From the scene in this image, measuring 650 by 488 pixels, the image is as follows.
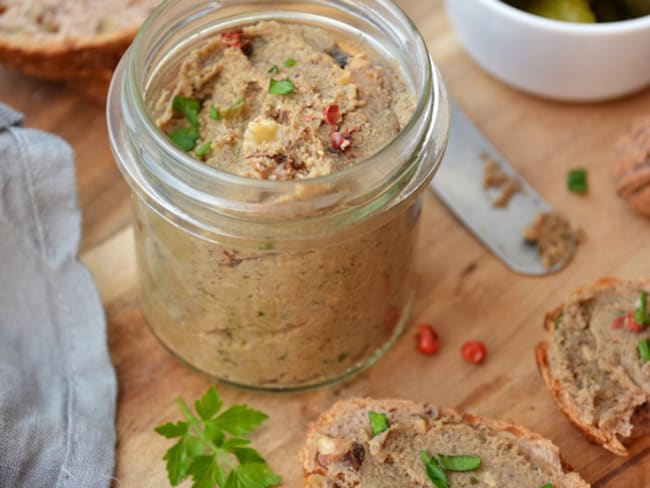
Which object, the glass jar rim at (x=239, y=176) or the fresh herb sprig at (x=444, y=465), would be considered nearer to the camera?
the glass jar rim at (x=239, y=176)

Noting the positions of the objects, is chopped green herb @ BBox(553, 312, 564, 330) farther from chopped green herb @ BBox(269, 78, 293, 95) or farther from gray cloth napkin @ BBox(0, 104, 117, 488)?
gray cloth napkin @ BBox(0, 104, 117, 488)

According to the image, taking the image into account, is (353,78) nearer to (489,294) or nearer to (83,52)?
(489,294)

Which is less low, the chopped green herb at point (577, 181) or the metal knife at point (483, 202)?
the chopped green herb at point (577, 181)

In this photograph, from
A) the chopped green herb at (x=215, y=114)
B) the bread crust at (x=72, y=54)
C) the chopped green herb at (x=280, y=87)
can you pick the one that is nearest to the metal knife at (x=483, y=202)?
the chopped green herb at (x=280, y=87)

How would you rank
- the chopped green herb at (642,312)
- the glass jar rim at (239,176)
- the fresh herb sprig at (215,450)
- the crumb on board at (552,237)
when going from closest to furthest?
the glass jar rim at (239,176) < the fresh herb sprig at (215,450) < the chopped green herb at (642,312) < the crumb on board at (552,237)

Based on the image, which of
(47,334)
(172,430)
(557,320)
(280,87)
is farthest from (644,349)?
(47,334)

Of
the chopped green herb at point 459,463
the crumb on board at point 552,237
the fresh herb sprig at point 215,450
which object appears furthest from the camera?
the crumb on board at point 552,237

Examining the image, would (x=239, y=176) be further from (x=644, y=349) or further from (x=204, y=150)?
(x=644, y=349)

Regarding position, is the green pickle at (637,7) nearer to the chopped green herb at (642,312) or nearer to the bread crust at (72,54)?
the chopped green herb at (642,312)
